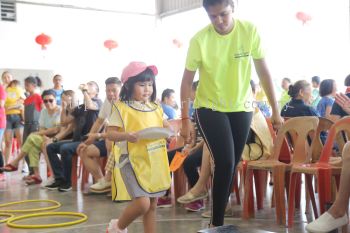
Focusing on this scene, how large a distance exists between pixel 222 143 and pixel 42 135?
400 cm

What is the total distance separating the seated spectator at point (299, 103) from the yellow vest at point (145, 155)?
2.11 m

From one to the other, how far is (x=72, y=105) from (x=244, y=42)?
351 centimetres

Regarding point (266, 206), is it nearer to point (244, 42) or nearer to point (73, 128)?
point (244, 42)

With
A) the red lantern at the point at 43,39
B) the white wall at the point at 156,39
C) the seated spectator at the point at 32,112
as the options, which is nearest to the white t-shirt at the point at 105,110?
the seated spectator at the point at 32,112

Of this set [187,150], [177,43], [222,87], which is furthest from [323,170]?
[177,43]

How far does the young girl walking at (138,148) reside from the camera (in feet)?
9.20

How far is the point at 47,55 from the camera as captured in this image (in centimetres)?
1204

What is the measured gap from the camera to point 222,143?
2863 mm

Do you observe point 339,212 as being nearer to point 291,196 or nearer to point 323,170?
point 323,170

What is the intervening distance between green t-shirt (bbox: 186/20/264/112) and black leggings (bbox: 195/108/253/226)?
2.2 inches

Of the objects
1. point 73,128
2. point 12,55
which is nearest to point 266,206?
point 73,128

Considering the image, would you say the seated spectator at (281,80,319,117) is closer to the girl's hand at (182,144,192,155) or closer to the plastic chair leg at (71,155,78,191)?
the girl's hand at (182,144,192,155)

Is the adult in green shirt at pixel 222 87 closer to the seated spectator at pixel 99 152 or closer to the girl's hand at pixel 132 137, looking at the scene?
the girl's hand at pixel 132 137

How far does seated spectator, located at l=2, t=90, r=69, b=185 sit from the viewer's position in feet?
20.7
